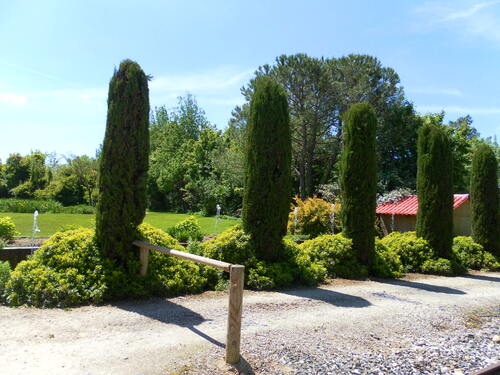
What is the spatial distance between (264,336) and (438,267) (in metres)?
7.50

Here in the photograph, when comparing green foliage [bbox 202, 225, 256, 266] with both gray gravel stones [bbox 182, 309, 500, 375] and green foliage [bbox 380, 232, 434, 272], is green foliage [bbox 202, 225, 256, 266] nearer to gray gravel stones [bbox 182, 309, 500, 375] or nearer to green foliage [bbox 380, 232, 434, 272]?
gray gravel stones [bbox 182, 309, 500, 375]

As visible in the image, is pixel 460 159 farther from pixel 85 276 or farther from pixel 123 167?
Answer: pixel 85 276

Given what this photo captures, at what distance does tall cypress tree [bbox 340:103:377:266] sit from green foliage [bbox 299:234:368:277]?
11.0 inches

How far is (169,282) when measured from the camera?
6.61 metres

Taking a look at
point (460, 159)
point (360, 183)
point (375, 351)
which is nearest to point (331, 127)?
point (460, 159)

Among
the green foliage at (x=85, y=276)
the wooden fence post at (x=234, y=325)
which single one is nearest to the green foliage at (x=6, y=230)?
the green foliage at (x=85, y=276)

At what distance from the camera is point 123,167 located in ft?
21.7

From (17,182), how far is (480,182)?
139ft

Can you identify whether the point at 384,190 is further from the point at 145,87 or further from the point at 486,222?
the point at 145,87

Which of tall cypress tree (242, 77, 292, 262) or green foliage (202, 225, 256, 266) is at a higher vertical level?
tall cypress tree (242, 77, 292, 262)

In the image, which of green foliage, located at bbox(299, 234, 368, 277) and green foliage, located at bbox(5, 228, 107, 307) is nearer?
green foliage, located at bbox(5, 228, 107, 307)

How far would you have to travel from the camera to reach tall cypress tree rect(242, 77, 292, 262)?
8156 millimetres

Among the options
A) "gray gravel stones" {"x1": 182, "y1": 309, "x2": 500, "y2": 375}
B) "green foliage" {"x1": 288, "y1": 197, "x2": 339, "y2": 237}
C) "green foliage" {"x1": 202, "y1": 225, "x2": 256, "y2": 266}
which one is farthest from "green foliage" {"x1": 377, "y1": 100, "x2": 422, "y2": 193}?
"gray gravel stones" {"x1": 182, "y1": 309, "x2": 500, "y2": 375}

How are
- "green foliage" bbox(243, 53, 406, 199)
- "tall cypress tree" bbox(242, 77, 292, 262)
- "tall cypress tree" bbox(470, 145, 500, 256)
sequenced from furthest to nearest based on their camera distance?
"green foliage" bbox(243, 53, 406, 199)
"tall cypress tree" bbox(470, 145, 500, 256)
"tall cypress tree" bbox(242, 77, 292, 262)
